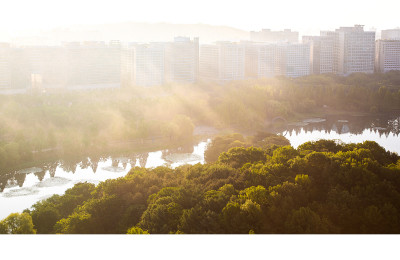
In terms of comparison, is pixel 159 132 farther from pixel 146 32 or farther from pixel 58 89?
pixel 146 32

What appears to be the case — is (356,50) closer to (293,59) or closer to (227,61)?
(293,59)

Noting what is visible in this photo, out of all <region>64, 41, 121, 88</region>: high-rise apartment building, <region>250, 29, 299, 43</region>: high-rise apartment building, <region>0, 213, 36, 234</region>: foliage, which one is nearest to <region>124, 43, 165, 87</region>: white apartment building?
<region>64, 41, 121, 88</region>: high-rise apartment building

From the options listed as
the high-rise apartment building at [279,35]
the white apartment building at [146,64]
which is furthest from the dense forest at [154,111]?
the high-rise apartment building at [279,35]

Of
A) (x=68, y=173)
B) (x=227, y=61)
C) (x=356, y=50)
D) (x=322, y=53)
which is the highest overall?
(x=356, y=50)

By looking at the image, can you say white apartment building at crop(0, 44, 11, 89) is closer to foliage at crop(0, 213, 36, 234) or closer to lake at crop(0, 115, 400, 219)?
lake at crop(0, 115, 400, 219)

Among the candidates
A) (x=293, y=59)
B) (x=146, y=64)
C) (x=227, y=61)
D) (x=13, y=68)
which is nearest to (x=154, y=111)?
(x=146, y=64)

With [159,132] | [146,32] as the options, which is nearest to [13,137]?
[159,132]
